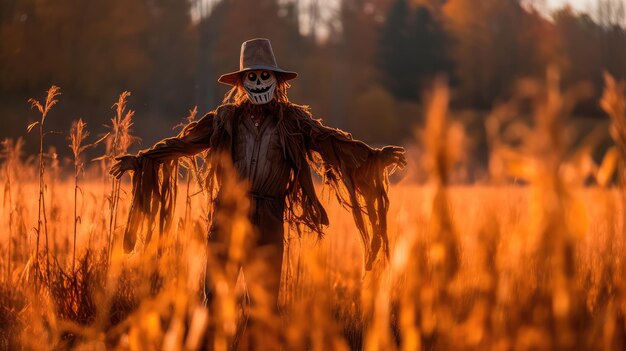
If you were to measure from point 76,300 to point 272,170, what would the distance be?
4.34 feet

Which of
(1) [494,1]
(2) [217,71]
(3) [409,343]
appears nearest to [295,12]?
(2) [217,71]

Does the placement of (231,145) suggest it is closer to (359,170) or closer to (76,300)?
(359,170)

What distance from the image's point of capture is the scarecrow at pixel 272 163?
3648mm

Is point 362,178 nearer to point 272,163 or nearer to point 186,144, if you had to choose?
point 272,163

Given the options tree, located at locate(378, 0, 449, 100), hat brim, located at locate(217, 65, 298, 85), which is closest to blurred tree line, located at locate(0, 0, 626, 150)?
tree, located at locate(378, 0, 449, 100)

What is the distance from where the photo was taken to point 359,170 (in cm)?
373

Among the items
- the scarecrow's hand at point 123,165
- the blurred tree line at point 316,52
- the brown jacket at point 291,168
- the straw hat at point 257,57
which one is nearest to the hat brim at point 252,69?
the straw hat at point 257,57

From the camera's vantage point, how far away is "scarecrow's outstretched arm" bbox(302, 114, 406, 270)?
12.0 ft

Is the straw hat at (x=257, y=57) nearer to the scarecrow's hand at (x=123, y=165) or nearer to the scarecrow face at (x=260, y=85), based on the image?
the scarecrow face at (x=260, y=85)

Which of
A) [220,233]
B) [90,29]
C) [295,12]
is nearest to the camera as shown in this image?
[220,233]

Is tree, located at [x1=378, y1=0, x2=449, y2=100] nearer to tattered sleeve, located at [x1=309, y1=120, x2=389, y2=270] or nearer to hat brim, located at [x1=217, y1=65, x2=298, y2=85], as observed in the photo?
hat brim, located at [x1=217, y1=65, x2=298, y2=85]

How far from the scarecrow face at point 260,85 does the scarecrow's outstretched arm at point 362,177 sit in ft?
0.84

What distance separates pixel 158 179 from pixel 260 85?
2.29ft

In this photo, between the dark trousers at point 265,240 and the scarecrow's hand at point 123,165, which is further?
the scarecrow's hand at point 123,165
